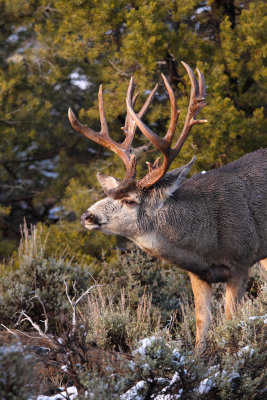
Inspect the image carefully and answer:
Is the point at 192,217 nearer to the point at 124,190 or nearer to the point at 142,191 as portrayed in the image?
the point at 142,191

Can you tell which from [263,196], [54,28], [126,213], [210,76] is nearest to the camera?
[126,213]

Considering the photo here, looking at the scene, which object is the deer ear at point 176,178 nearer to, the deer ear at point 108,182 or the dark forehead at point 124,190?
the dark forehead at point 124,190

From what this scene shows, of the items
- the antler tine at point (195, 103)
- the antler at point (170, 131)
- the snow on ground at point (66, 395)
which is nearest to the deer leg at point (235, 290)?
the antler at point (170, 131)

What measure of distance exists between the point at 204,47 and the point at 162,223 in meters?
5.04

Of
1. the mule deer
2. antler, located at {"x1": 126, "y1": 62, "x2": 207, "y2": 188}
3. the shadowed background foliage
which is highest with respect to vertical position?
antler, located at {"x1": 126, "y1": 62, "x2": 207, "y2": 188}

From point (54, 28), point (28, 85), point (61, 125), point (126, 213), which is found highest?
point (126, 213)

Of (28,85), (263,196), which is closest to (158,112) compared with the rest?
(28,85)

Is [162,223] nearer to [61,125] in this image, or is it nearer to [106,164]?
[106,164]

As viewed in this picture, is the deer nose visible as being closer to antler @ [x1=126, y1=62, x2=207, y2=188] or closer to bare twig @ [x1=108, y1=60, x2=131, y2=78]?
antler @ [x1=126, y1=62, x2=207, y2=188]

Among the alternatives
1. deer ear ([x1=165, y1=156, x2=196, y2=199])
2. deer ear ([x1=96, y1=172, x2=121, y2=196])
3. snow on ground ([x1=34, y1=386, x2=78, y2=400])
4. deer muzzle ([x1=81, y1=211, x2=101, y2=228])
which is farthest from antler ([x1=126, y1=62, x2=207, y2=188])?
snow on ground ([x1=34, y1=386, x2=78, y2=400])

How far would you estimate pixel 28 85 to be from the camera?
1208 centimetres

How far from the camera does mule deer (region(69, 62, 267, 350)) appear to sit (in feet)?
18.2

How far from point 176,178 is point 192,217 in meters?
0.42

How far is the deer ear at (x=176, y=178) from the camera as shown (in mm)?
5535
